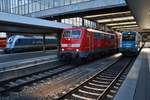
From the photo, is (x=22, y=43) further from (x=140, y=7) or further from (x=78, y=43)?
(x=140, y=7)

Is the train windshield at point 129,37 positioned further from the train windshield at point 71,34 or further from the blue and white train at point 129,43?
the train windshield at point 71,34

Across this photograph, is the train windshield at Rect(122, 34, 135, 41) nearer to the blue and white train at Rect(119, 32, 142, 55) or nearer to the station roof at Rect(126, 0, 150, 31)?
the blue and white train at Rect(119, 32, 142, 55)

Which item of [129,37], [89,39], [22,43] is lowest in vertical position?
[22,43]

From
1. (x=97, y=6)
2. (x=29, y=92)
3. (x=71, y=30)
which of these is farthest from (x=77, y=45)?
(x=97, y=6)

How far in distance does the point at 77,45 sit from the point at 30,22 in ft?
20.0

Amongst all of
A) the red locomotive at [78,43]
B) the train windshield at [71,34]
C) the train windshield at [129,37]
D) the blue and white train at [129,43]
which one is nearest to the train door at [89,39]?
the red locomotive at [78,43]

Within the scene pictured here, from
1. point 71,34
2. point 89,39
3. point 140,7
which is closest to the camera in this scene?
point 140,7

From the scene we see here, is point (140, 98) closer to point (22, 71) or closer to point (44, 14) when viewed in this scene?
point (22, 71)

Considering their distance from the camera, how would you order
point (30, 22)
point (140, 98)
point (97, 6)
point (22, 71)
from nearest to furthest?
1. point (140, 98)
2. point (22, 71)
3. point (30, 22)
4. point (97, 6)

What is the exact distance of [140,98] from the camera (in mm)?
8094

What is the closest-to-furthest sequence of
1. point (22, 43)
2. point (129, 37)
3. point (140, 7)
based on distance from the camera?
point (140, 7), point (129, 37), point (22, 43)

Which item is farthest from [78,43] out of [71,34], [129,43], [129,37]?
[129,37]

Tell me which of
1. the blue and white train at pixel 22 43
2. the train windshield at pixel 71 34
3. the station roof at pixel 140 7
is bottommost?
the blue and white train at pixel 22 43

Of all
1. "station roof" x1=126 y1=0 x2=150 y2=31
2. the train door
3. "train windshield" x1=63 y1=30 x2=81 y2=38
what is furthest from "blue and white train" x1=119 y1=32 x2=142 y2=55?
"train windshield" x1=63 y1=30 x2=81 y2=38
